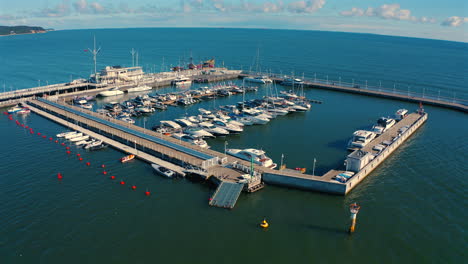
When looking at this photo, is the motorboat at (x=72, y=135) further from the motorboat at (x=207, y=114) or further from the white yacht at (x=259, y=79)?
the white yacht at (x=259, y=79)

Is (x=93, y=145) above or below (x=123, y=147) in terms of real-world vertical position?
below

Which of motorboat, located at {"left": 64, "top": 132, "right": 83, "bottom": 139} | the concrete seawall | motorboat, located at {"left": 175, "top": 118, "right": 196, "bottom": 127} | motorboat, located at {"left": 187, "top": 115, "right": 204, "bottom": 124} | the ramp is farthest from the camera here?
motorboat, located at {"left": 187, "top": 115, "right": 204, "bottom": 124}

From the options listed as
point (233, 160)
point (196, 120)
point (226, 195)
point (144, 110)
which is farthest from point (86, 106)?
point (226, 195)

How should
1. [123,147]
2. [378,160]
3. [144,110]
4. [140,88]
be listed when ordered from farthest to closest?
1. [140,88]
2. [144,110]
3. [123,147]
4. [378,160]

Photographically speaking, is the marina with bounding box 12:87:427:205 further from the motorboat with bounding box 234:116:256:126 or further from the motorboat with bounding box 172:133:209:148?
the motorboat with bounding box 234:116:256:126

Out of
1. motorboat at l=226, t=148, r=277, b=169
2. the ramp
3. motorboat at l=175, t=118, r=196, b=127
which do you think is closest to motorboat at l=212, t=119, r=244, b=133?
motorboat at l=175, t=118, r=196, b=127

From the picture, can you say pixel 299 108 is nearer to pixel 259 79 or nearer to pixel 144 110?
pixel 144 110
